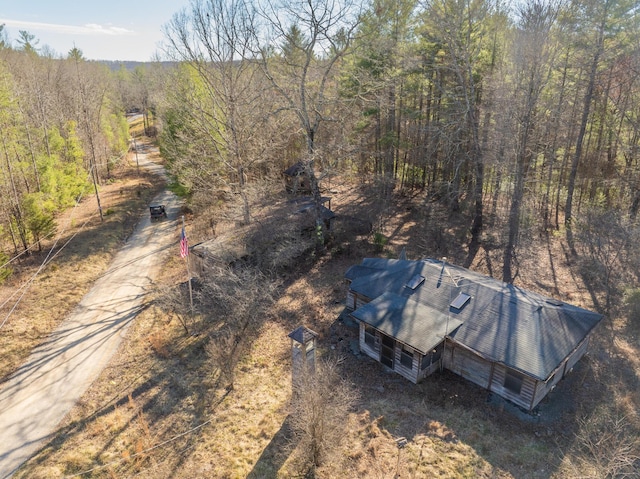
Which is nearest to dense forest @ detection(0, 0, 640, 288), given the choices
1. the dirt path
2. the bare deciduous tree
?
the dirt path

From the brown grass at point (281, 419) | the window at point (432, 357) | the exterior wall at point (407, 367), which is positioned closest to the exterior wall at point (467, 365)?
the window at point (432, 357)

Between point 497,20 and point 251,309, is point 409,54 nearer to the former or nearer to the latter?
point 497,20

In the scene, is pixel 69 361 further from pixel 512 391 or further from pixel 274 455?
pixel 512 391

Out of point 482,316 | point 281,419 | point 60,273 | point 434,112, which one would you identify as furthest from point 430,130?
point 60,273

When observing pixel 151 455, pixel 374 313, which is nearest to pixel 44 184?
pixel 151 455

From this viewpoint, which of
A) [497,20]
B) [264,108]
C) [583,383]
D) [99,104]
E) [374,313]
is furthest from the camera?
[99,104]

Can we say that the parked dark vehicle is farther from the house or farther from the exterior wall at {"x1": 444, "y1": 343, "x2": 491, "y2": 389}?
the exterior wall at {"x1": 444, "y1": 343, "x2": 491, "y2": 389}
